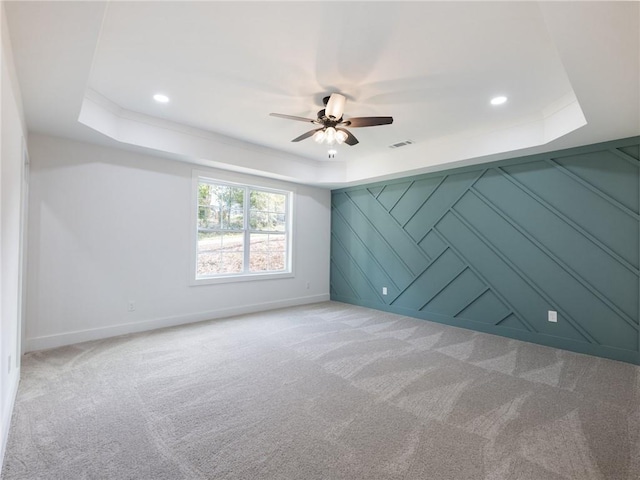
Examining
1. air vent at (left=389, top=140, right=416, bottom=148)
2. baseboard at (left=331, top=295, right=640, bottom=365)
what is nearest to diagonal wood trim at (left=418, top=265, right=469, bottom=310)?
baseboard at (left=331, top=295, right=640, bottom=365)

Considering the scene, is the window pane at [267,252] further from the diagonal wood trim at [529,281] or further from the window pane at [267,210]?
the diagonal wood trim at [529,281]

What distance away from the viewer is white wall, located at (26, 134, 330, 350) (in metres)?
3.40

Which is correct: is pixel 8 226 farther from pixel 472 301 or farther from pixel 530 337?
pixel 530 337

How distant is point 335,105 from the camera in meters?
2.94

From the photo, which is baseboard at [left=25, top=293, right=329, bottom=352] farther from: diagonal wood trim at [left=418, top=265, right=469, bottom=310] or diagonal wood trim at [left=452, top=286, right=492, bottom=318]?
diagonal wood trim at [left=452, top=286, right=492, bottom=318]

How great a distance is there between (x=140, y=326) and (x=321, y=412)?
119 inches

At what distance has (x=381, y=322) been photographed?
473 cm

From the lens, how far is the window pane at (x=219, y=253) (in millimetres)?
4812

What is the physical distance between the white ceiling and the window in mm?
867

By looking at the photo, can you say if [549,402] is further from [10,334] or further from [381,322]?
[10,334]

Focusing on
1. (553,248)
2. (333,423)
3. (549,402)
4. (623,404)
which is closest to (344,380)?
(333,423)

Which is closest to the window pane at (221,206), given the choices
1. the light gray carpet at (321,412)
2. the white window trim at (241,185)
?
the white window trim at (241,185)

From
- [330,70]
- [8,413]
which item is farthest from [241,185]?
[8,413]

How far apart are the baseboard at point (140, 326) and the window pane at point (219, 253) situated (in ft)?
2.13
